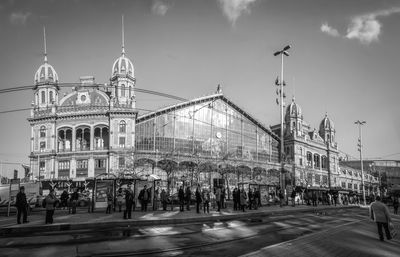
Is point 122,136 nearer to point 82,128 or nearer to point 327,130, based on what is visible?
point 82,128

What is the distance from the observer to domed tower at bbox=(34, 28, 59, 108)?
273 ft

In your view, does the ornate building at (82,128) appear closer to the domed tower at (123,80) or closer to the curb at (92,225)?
the domed tower at (123,80)

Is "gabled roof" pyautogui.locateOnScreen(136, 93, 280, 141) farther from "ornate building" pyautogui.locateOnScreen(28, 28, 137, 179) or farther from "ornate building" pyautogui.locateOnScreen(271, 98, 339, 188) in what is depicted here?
"ornate building" pyautogui.locateOnScreen(271, 98, 339, 188)

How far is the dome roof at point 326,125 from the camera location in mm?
137875

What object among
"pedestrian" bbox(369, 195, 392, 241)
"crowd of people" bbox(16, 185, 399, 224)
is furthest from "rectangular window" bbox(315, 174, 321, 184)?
"pedestrian" bbox(369, 195, 392, 241)

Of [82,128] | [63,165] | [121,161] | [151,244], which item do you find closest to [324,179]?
[121,161]

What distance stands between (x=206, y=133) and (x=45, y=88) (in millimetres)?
35516

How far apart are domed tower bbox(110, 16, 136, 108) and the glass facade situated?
5.78 m

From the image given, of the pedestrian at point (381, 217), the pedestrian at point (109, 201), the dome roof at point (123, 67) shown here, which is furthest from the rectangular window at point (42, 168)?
the pedestrian at point (381, 217)

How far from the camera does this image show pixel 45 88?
8388 cm

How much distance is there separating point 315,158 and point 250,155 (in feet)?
114

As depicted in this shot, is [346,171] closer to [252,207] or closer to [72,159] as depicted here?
[72,159]

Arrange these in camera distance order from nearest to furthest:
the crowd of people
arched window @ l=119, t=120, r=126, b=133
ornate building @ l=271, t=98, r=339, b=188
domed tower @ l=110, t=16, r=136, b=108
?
the crowd of people
arched window @ l=119, t=120, r=126, b=133
domed tower @ l=110, t=16, r=136, b=108
ornate building @ l=271, t=98, r=339, b=188

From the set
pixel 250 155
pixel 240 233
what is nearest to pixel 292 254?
pixel 240 233
